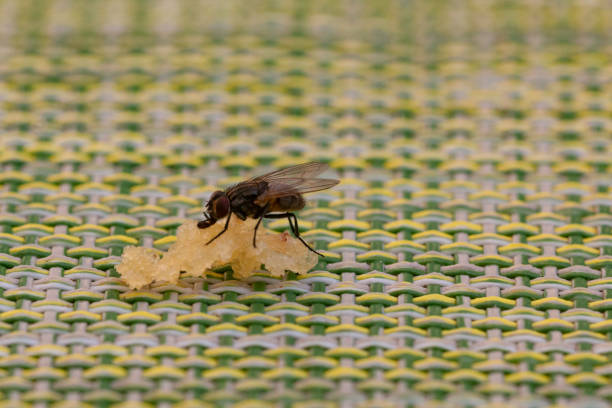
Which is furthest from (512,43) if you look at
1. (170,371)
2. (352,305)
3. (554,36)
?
(170,371)

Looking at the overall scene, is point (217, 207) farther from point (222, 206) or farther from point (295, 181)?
point (295, 181)

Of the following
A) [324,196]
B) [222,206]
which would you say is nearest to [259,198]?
[222,206]

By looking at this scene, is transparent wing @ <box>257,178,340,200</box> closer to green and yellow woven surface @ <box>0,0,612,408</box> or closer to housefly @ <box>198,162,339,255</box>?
housefly @ <box>198,162,339,255</box>

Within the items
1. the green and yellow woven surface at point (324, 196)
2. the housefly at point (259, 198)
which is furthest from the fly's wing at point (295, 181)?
the green and yellow woven surface at point (324, 196)

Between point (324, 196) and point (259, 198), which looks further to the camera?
point (324, 196)

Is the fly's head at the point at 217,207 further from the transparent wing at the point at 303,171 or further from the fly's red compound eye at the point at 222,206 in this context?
the transparent wing at the point at 303,171
